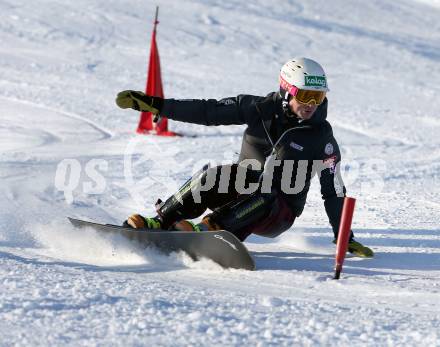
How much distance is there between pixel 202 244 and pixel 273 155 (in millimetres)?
913

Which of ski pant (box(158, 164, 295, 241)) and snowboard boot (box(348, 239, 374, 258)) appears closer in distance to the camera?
ski pant (box(158, 164, 295, 241))

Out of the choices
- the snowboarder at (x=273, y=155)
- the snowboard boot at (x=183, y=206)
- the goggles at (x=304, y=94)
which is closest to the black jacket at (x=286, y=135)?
the snowboarder at (x=273, y=155)

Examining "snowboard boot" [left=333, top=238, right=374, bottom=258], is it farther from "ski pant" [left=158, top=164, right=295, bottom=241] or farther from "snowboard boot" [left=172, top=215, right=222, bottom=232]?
"snowboard boot" [left=172, top=215, right=222, bottom=232]

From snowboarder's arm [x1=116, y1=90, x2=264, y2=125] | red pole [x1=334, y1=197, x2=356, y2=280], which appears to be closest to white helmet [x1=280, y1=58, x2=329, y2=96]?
snowboarder's arm [x1=116, y1=90, x2=264, y2=125]

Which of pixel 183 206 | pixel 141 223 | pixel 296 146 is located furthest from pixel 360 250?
pixel 141 223

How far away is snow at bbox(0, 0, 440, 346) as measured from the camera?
322 centimetres

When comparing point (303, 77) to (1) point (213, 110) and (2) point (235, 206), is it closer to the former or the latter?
(1) point (213, 110)

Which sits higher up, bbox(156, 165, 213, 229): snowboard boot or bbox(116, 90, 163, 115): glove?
bbox(116, 90, 163, 115): glove

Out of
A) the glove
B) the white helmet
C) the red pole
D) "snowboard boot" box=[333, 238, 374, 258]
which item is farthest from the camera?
"snowboard boot" box=[333, 238, 374, 258]

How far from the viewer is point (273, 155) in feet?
16.7

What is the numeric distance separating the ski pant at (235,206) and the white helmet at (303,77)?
2.20ft

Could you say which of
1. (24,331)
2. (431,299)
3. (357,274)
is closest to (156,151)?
(357,274)

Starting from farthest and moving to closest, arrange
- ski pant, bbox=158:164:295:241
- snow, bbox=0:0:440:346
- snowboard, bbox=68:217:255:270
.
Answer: ski pant, bbox=158:164:295:241 < snowboard, bbox=68:217:255:270 < snow, bbox=0:0:440:346

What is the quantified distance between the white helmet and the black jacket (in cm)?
19
